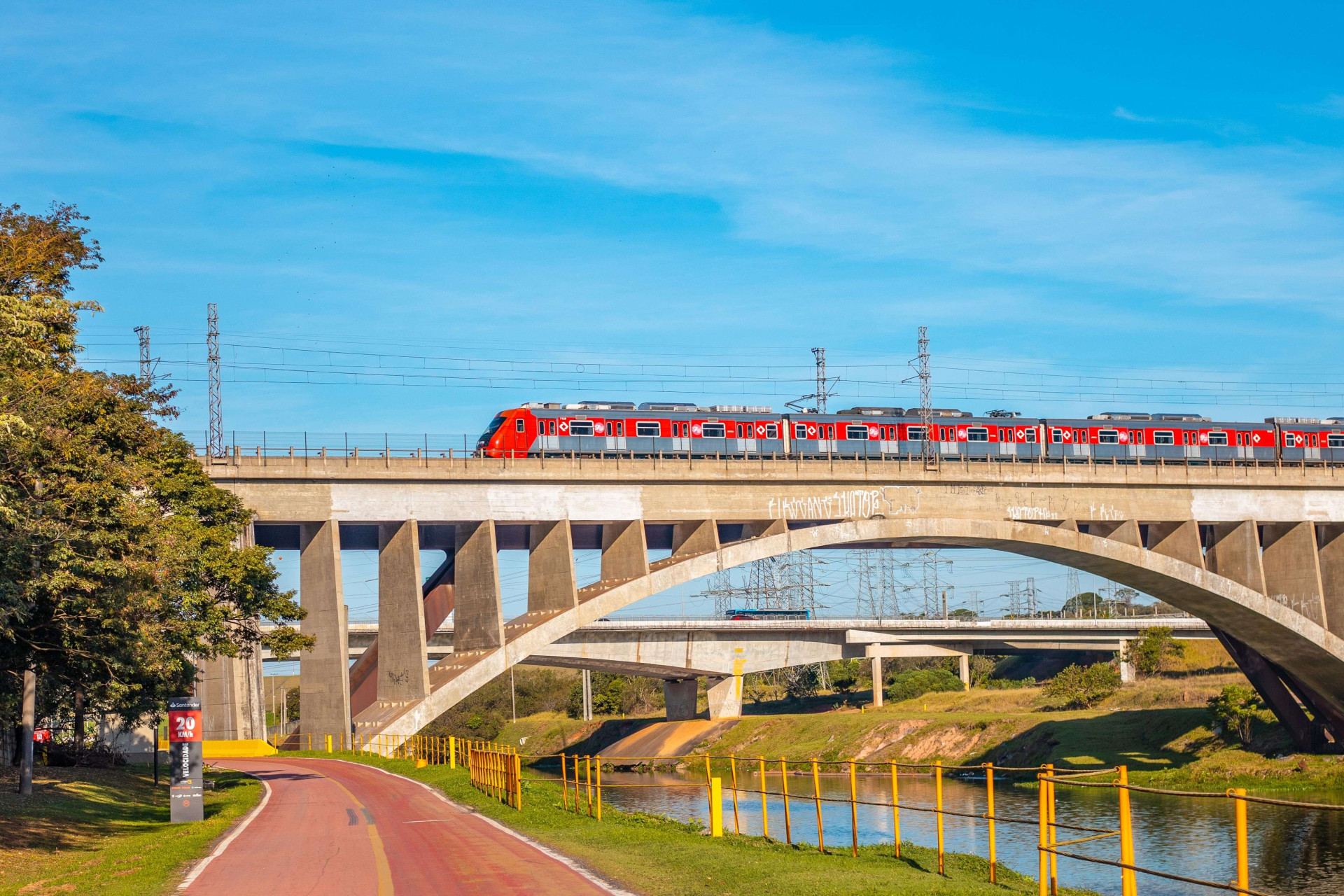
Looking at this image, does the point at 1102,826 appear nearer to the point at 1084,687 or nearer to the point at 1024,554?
the point at 1024,554

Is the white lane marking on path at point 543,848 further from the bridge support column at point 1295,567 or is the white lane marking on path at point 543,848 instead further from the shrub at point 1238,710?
the shrub at point 1238,710

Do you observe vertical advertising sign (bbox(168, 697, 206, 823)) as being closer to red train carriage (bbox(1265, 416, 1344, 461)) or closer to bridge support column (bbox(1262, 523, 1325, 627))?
bridge support column (bbox(1262, 523, 1325, 627))

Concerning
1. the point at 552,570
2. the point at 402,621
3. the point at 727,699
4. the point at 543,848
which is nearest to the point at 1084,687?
the point at 727,699

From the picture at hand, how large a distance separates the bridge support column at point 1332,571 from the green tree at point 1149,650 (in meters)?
24.1

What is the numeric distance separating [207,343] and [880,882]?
48.7 meters

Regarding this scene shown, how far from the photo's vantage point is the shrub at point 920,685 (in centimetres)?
10719

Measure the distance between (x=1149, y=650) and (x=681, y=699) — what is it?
1411 inches

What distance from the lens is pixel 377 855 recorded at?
20.9 metres

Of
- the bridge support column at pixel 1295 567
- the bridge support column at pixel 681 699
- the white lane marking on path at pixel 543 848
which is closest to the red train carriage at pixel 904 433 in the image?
the bridge support column at pixel 1295 567

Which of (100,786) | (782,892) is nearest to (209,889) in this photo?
(782,892)

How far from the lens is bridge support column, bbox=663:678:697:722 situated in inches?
3844

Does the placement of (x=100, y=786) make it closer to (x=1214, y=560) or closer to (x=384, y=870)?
(x=384, y=870)

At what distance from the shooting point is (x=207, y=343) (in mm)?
57781

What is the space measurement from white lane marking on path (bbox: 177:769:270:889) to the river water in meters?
11.2
